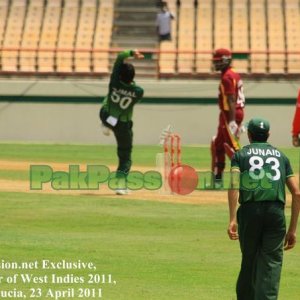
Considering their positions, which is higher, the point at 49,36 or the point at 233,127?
the point at 49,36

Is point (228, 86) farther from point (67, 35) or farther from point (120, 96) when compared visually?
point (67, 35)

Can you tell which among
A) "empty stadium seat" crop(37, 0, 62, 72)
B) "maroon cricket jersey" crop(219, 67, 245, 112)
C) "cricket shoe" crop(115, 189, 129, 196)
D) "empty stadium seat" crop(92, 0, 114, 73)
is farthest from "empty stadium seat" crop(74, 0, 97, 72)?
"cricket shoe" crop(115, 189, 129, 196)

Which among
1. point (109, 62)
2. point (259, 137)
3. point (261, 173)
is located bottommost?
point (261, 173)

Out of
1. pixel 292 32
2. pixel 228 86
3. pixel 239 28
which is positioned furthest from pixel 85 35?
pixel 228 86

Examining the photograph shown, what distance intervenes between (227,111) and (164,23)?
636 inches

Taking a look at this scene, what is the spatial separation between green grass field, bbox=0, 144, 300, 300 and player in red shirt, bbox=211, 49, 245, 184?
2.24 m

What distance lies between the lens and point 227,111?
67.6 ft

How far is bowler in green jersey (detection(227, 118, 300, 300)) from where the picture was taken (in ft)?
34.2

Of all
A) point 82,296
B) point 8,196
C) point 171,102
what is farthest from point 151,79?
point 82,296

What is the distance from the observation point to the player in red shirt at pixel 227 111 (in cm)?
2042

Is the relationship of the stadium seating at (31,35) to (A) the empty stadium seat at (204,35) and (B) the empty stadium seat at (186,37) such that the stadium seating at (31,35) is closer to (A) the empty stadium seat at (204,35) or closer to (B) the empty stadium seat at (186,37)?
(B) the empty stadium seat at (186,37)

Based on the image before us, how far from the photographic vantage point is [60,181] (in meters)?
21.6

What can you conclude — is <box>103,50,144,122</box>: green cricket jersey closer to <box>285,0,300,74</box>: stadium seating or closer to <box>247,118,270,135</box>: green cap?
<box>247,118,270,135</box>: green cap

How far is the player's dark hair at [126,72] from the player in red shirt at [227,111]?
1.56 m
